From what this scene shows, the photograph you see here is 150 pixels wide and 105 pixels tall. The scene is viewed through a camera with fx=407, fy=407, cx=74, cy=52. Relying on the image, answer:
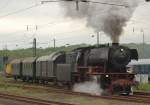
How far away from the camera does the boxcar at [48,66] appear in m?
35.0

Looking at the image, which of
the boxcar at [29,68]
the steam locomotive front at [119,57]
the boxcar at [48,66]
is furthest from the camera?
the boxcar at [29,68]

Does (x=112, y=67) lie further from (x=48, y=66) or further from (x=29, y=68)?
(x=29, y=68)

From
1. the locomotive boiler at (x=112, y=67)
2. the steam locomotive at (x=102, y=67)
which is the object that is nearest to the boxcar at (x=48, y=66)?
the steam locomotive at (x=102, y=67)

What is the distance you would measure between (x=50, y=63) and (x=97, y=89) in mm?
10962

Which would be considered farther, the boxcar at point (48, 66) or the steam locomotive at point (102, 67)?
the boxcar at point (48, 66)

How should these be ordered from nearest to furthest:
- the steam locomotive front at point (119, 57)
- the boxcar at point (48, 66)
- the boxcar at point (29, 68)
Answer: the steam locomotive front at point (119, 57)
the boxcar at point (48, 66)
the boxcar at point (29, 68)

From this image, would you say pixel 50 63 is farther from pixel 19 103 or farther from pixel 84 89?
pixel 19 103

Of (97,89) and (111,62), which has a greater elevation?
(111,62)

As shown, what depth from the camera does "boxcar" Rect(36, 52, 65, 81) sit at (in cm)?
3503

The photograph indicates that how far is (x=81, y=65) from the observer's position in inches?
1122

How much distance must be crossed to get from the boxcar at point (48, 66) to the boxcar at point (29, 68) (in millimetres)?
1632

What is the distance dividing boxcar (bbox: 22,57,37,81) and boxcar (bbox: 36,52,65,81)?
5.35 feet

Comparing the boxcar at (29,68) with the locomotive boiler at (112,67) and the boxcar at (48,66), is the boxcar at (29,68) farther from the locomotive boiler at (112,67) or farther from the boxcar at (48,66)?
the locomotive boiler at (112,67)

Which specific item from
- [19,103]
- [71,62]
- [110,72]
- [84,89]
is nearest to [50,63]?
[71,62]
